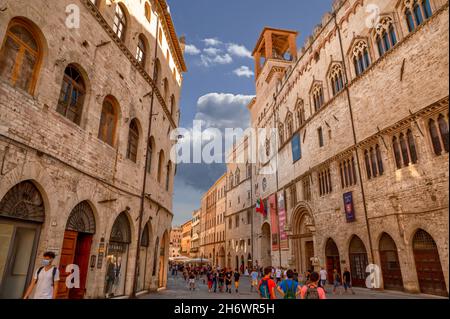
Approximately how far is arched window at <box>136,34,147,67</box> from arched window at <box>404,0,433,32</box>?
13.2 meters

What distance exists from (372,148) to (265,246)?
20.7 m

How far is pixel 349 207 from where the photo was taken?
17203mm

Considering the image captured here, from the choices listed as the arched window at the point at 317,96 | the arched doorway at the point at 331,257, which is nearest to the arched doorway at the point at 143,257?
the arched doorway at the point at 331,257

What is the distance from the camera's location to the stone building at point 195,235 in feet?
226

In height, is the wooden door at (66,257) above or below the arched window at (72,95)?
below

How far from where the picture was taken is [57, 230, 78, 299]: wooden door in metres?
8.74

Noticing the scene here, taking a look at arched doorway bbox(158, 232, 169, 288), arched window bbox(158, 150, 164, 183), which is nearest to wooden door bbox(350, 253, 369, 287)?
arched doorway bbox(158, 232, 169, 288)

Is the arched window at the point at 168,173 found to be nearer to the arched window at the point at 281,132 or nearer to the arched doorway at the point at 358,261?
the arched doorway at the point at 358,261

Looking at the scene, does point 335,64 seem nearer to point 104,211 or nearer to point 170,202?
point 170,202

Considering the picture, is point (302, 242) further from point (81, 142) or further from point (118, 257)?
point (81, 142)

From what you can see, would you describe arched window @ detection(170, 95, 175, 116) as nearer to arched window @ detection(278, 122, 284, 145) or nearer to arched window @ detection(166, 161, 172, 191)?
arched window @ detection(166, 161, 172, 191)

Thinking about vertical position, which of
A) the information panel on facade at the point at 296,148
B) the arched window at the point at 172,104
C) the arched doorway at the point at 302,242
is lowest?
the arched doorway at the point at 302,242

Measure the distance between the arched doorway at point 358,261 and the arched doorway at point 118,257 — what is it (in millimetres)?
12725

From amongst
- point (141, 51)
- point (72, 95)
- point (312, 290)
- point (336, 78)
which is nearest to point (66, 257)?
point (72, 95)
